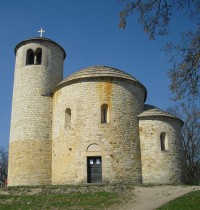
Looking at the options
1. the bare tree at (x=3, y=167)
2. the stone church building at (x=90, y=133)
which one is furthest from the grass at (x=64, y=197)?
the bare tree at (x=3, y=167)

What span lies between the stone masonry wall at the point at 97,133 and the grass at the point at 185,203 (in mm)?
6268

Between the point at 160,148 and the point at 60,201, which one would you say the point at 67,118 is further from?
the point at 60,201

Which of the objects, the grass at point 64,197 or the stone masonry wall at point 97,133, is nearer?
the grass at point 64,197

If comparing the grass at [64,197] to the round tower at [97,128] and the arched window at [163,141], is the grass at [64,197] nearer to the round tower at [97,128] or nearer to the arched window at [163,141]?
the round tower at [97,128]

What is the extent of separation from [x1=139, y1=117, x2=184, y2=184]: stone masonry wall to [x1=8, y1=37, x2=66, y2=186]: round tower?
22.2 ft

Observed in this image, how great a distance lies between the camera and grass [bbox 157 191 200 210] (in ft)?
42.1

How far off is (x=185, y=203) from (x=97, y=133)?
872 centimetres

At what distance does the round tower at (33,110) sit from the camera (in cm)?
2253

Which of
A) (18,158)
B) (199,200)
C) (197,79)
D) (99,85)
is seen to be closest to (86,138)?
(99,85)

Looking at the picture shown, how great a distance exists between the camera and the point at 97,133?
21047 mm

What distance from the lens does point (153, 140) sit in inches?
864

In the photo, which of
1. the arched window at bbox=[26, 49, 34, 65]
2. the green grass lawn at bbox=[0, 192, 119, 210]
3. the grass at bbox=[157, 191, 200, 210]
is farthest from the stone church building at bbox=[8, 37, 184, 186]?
the grass at bbox=[157, 191, 200, 210]

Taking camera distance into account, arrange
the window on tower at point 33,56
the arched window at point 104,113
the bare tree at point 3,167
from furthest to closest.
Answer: the bare tree at point 3,167
the window on tower at point 33,56
the arched window at point 104,113

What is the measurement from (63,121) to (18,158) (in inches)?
165
